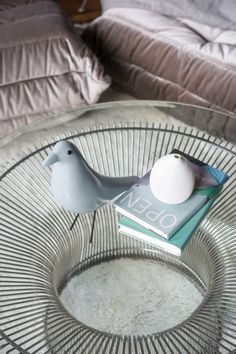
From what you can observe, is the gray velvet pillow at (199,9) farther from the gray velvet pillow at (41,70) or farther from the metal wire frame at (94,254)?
the metal wire frame at (94,254)

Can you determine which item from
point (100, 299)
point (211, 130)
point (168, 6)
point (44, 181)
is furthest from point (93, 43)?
point (100, 299)

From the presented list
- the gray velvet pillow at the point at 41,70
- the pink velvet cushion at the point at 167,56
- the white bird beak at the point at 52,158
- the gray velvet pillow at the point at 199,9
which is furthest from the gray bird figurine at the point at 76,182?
the gray velvet pillow at the point at 199,9

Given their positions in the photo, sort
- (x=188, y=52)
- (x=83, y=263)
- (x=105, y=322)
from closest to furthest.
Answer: (x=105, y=322) → (x=83, y=263) → (x=188, y=52)

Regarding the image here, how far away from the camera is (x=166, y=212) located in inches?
39.1

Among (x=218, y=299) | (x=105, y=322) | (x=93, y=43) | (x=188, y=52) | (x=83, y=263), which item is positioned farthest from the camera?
(x=93, y=43)

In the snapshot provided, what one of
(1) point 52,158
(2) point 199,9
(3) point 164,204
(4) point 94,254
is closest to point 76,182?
(1) point 52,158

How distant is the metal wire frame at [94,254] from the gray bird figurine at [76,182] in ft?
0.44

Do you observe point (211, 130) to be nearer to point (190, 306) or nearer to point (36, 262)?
point (190, 306)

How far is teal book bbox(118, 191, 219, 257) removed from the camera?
37.8 inches

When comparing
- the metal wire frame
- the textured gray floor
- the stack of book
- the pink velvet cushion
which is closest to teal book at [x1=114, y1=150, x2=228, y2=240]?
the stack of book

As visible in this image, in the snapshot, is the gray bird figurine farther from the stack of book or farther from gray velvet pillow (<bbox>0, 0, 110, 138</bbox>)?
gray velvet pillow (<bbox>0, 0, 110, 138</bbox>)

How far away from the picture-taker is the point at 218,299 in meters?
0.97

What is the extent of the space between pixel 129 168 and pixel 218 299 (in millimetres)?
399

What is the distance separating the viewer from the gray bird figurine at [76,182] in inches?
39.1
